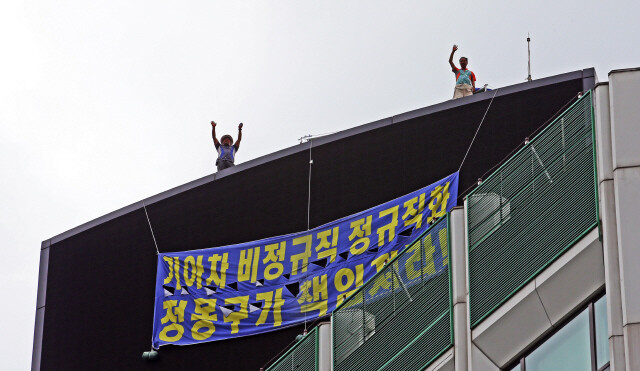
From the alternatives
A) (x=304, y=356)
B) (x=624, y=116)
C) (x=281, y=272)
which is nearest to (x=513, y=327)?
(x=624, y=116)

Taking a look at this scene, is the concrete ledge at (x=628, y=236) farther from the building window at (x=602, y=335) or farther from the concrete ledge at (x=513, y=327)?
the concrete ledge at (x=513, y=327)

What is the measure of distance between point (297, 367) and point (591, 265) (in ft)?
21.2

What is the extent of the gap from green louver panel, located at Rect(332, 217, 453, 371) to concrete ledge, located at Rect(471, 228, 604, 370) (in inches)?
40.4

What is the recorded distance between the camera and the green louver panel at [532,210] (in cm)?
2072

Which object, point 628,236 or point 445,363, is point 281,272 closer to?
point 445,363

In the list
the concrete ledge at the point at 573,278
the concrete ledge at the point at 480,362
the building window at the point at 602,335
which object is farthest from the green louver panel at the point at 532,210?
the building window at the point at 602,335

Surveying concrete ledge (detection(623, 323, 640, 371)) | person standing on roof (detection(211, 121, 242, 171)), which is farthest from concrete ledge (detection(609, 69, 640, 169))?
person standing on roof (detection(211, 121, 242, 171))

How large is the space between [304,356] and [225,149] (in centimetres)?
1255

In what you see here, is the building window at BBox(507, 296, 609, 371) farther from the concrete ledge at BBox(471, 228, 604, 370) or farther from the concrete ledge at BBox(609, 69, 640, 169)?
the concrete ledge at BBox(609, 69, 640, 169)

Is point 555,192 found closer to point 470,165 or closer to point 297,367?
point 297,367

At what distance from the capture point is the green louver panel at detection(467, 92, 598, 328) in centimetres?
2072

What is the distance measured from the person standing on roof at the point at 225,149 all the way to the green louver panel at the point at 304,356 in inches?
461

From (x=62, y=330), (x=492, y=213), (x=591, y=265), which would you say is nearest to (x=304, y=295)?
(x=62, y=330)

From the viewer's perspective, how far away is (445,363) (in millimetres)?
21641
